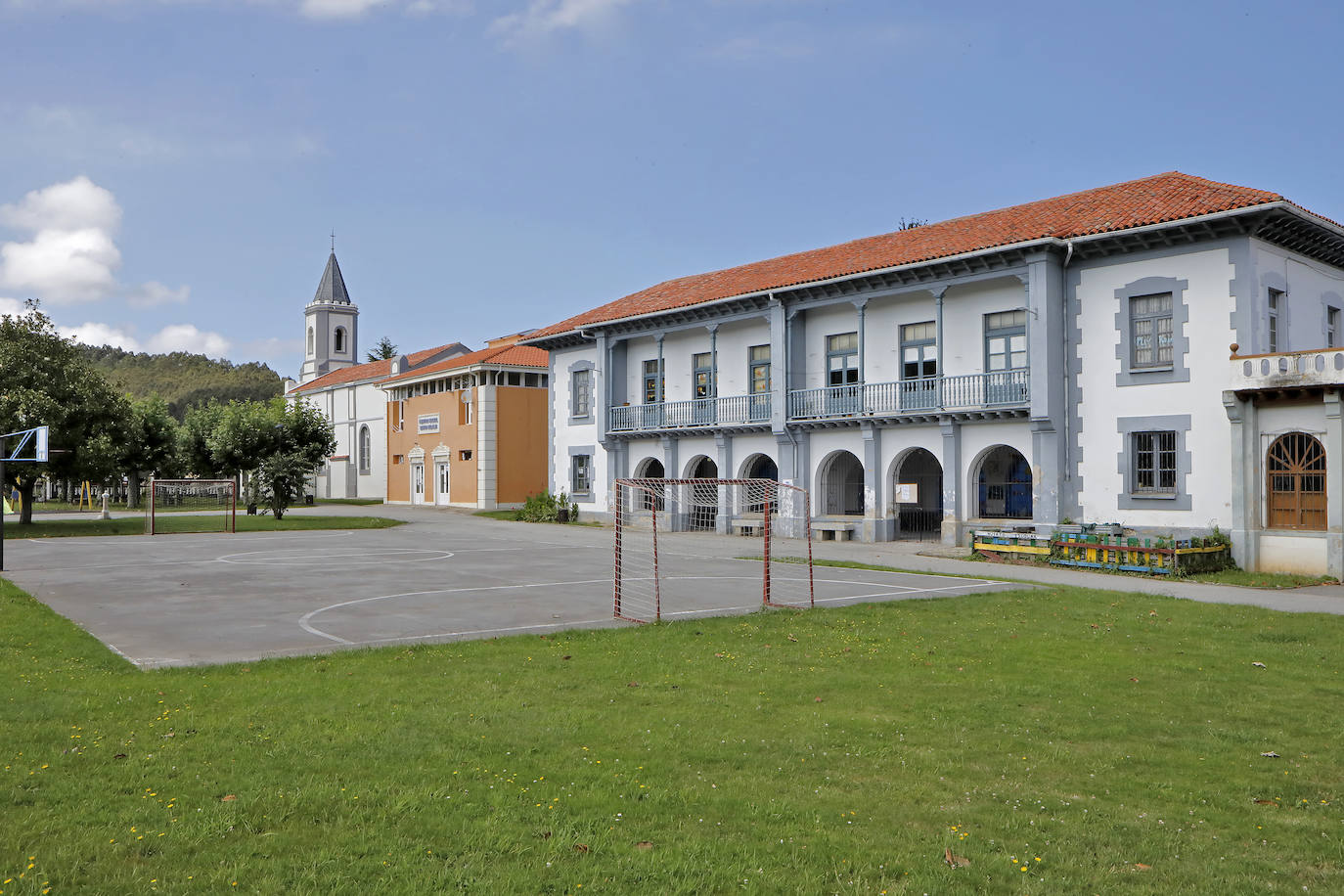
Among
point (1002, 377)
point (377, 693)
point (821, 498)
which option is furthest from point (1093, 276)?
point (377, 693)

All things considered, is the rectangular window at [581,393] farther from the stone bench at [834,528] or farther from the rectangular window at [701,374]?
the stone bench at [834,528]

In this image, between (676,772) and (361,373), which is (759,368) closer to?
(676,772)

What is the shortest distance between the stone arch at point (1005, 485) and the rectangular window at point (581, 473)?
15980 millimetres

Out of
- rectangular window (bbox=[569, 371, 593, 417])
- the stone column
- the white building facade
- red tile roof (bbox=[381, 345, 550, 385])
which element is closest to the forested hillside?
red tile roof (bbox=[381, 345, 550, 385])

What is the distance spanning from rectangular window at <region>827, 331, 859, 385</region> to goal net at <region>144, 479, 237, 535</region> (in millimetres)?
23042

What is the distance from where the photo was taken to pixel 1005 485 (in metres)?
33.2

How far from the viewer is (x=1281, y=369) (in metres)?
21.5

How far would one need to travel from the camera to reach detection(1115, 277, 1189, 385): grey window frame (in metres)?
24.6

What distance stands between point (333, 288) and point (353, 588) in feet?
245

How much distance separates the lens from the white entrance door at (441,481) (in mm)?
54781

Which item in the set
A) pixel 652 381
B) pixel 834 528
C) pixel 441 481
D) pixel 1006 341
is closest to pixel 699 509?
pixel 652 381

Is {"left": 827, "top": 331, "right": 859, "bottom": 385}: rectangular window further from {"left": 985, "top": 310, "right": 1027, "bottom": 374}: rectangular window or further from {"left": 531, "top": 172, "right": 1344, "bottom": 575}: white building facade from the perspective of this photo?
{"left": 985, "top": 310, "right": 1027, "bottom": 374}: rectangular window

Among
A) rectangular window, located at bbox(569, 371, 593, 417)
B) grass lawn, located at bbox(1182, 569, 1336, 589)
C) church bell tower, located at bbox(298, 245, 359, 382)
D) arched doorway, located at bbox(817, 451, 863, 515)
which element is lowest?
grass lawn, located at bbox(1182, 569, 1336, 589)

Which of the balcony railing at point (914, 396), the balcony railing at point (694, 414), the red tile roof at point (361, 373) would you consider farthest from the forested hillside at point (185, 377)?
the balcony railing at point (914, 396)
